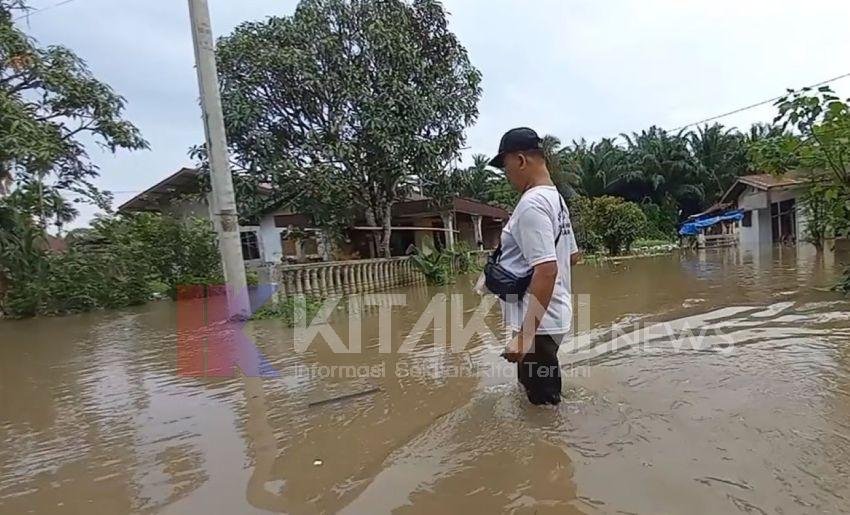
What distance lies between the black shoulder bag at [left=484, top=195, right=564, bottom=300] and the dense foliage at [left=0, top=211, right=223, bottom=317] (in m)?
12.2

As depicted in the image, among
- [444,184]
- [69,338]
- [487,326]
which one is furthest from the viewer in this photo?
[444,184]

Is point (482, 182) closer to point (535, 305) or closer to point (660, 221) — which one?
point (660, 221)

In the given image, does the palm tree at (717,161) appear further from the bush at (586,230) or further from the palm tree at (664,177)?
the bush at (586,230)

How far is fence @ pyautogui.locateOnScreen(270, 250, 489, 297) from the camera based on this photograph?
10094mm

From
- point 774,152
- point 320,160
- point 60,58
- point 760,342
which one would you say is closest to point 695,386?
point 760,342

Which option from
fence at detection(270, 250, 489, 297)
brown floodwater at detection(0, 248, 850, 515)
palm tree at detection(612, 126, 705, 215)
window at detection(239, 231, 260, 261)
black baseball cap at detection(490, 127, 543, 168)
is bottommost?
brown floodwater at detection(0, 248, 850, 515)

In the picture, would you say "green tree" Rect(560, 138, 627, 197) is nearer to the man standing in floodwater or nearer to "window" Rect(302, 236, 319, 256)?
"window" Rect(302, 236, 319, 256)

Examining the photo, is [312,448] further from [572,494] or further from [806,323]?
[806,323]

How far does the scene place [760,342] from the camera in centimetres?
470

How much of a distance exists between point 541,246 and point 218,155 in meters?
6.68

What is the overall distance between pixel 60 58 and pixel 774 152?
52.1 ft

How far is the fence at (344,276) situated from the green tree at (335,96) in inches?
87.9

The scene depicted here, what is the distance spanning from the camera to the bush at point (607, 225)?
78.3 ft

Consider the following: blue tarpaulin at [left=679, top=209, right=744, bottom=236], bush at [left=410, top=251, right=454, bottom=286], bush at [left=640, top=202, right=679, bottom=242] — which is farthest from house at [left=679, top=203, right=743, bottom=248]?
bush at [left=410, top=251, right=454, bottom=286]
